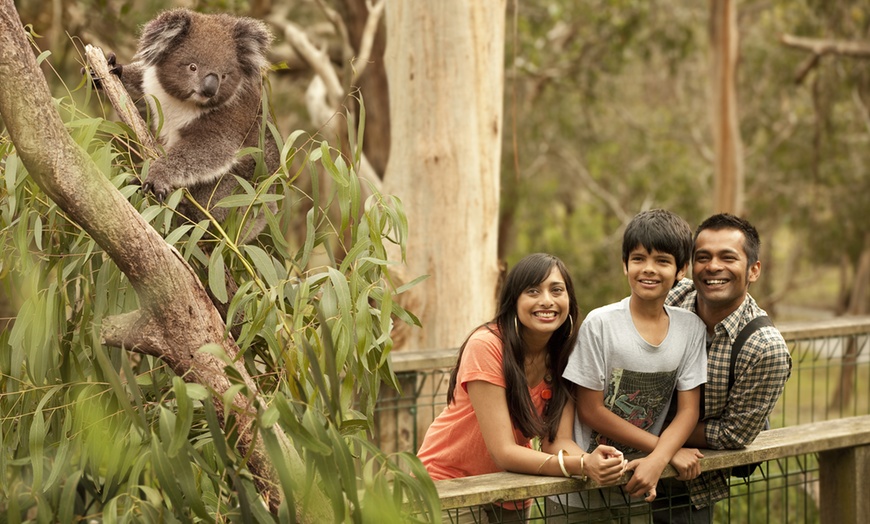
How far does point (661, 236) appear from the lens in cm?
232

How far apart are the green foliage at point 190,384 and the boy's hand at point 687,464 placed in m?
0.66

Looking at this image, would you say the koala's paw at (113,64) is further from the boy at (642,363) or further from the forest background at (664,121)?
the forest background at (664,121)

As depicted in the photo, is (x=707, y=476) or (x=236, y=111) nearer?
(x=707, y=476)

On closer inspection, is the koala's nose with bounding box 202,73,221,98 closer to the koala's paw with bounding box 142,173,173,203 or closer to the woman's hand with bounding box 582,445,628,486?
the koala's paw with bounding box 142,173,173,203

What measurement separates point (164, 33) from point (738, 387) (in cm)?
183

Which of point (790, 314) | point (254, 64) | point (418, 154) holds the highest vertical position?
point (254, 64)

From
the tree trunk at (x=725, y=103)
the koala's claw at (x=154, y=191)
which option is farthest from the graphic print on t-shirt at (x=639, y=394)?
the tree trunk at (x=725, y=103)

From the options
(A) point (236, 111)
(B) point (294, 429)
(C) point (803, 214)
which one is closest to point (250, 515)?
(B) point (294, 429)

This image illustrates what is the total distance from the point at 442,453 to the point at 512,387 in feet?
0.99

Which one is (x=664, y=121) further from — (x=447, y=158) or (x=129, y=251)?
(x=129, y=251)

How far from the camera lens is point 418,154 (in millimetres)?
4258

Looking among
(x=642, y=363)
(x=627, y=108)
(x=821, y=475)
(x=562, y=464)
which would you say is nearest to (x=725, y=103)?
(x=627, y=108)

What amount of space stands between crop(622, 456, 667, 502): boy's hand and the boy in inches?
2.3

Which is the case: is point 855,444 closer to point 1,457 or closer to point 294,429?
point 294,429
